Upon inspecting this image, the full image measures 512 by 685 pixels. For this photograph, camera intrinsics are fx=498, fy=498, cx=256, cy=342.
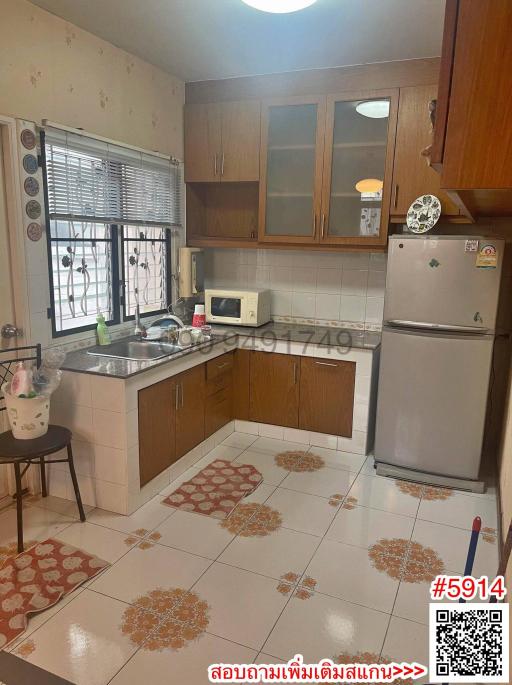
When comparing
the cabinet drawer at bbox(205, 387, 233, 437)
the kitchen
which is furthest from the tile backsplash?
the cabinet drawer at bbox(205, 387, 233, 437)

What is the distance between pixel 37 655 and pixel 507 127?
2147 millimetres

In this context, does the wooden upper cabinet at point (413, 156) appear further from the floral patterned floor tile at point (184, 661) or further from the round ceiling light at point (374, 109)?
the floral patterned floor tile at point (184, 661)

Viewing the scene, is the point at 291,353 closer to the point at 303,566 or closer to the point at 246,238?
the point at 246,238

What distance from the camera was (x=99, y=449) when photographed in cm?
265

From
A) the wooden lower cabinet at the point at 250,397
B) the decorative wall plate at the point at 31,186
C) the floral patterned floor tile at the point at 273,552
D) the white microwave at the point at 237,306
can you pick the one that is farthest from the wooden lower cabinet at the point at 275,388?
the decorative wall plate at the point at 31,186

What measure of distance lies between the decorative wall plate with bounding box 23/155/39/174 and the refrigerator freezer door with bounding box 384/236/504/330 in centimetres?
203

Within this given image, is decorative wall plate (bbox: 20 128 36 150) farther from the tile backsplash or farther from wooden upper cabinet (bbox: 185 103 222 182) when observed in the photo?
the tile backsplash

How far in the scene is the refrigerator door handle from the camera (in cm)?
288

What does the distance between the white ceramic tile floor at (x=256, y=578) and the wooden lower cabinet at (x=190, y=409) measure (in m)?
0.22

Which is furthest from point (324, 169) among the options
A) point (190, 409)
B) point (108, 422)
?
point (108, 422)

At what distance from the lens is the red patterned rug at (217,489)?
2756 mm

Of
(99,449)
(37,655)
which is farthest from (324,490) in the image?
(37,655)

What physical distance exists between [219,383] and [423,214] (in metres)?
1.75

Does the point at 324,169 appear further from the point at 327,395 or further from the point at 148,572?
the point at 148,572
